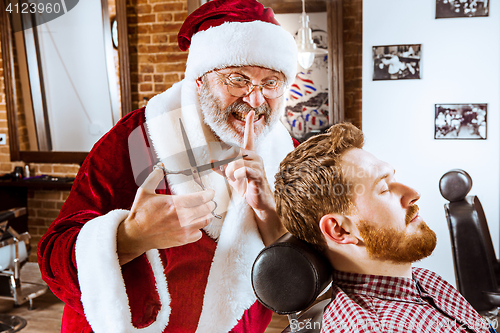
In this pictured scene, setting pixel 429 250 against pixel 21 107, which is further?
pixel 21 107

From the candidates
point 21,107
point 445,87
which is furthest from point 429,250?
point 21,107

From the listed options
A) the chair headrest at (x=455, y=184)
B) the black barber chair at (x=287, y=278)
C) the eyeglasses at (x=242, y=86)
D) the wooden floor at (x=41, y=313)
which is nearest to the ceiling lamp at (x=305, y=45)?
the chair headrest at (x=455, y=184)

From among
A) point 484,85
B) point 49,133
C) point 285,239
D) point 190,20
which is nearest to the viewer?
point 285,239

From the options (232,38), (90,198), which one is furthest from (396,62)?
(90,198)

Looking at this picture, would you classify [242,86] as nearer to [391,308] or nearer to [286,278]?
[286,278]

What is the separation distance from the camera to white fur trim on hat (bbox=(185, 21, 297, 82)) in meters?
1.10

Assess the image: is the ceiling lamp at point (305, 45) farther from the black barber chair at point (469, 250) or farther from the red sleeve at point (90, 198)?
the red sleeve at point (90, 198)

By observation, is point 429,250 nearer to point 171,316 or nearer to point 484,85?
point 171,316

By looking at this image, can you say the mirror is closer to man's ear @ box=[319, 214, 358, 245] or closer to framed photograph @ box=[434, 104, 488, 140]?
framed photograph @ box=[434, 104, 488, 140]

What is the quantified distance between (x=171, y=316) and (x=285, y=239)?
40 centimetres

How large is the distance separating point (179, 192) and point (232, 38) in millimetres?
446

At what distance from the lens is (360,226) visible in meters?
1.03

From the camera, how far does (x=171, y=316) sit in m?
1.12

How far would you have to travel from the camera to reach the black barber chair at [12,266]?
286 centimetres
